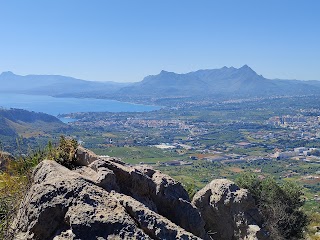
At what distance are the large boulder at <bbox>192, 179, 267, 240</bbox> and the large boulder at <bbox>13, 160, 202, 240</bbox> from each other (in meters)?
4.53

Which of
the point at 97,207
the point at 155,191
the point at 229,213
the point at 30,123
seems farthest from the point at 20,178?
the point at 30,123

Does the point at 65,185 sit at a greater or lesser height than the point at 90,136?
greater

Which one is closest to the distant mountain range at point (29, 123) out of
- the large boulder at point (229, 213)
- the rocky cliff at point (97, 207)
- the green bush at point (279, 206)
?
the green bush at point (279, 206)

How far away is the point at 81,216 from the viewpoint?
371cm

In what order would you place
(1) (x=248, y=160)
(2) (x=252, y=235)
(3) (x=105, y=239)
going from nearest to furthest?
(3) (x=105, y=239) < (2) (x=252, y=235) < (1) (x=248, y=160)

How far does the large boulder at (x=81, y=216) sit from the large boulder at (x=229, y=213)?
14.8 ft

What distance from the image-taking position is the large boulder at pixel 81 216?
11.9ft

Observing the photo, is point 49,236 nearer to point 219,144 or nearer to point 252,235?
point 252,235

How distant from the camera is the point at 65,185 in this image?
13.3ft

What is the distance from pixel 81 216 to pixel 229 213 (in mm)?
5475

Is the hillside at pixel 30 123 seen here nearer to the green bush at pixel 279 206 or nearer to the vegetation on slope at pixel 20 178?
the green bush at pixel 279 206

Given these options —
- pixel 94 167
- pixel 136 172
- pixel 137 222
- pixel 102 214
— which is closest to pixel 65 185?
pixel 102 214

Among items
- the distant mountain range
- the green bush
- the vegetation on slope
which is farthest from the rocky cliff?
the distant mountain range

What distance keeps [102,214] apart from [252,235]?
5402 millimetres
